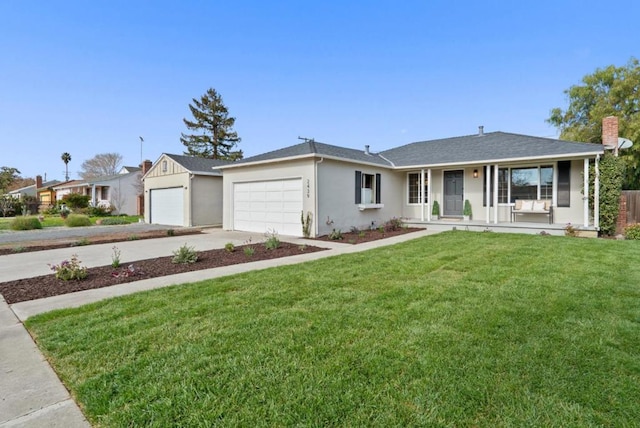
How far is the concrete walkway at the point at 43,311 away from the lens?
2078 millimetres

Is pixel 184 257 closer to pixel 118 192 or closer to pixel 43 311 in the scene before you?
pixel 43 311

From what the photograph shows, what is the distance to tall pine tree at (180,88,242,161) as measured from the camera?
36562 mm

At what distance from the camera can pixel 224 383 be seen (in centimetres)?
231

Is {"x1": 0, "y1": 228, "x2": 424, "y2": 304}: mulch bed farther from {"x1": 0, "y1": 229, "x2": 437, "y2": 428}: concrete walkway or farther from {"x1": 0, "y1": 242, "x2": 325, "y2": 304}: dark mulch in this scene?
{"x1": 0, "y1": 229, "x2": 437, "y2": 428}: concrete walkway

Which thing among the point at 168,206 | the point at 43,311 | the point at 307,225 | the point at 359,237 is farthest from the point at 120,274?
the point at 168,206

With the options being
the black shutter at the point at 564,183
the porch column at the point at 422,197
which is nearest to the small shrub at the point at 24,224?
the porch column at the point at 422,197

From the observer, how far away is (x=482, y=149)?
44.9 feet

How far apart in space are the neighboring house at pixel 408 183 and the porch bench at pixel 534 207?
0.80 feet

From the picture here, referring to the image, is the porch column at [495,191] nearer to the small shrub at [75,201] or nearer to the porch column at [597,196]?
the porch column at [597,196]

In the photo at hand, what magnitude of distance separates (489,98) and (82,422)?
780 inches

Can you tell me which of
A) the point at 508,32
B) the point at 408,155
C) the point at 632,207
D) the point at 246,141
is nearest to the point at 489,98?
the point at 508,32

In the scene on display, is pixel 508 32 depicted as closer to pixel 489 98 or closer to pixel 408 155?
pixel 489 98

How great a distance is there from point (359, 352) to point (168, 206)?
59.2 ft

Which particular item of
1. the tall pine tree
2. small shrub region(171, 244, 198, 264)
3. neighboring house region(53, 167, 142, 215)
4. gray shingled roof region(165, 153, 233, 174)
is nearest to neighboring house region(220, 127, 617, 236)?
gray shingled roof region(165, 153, 233, 174)
